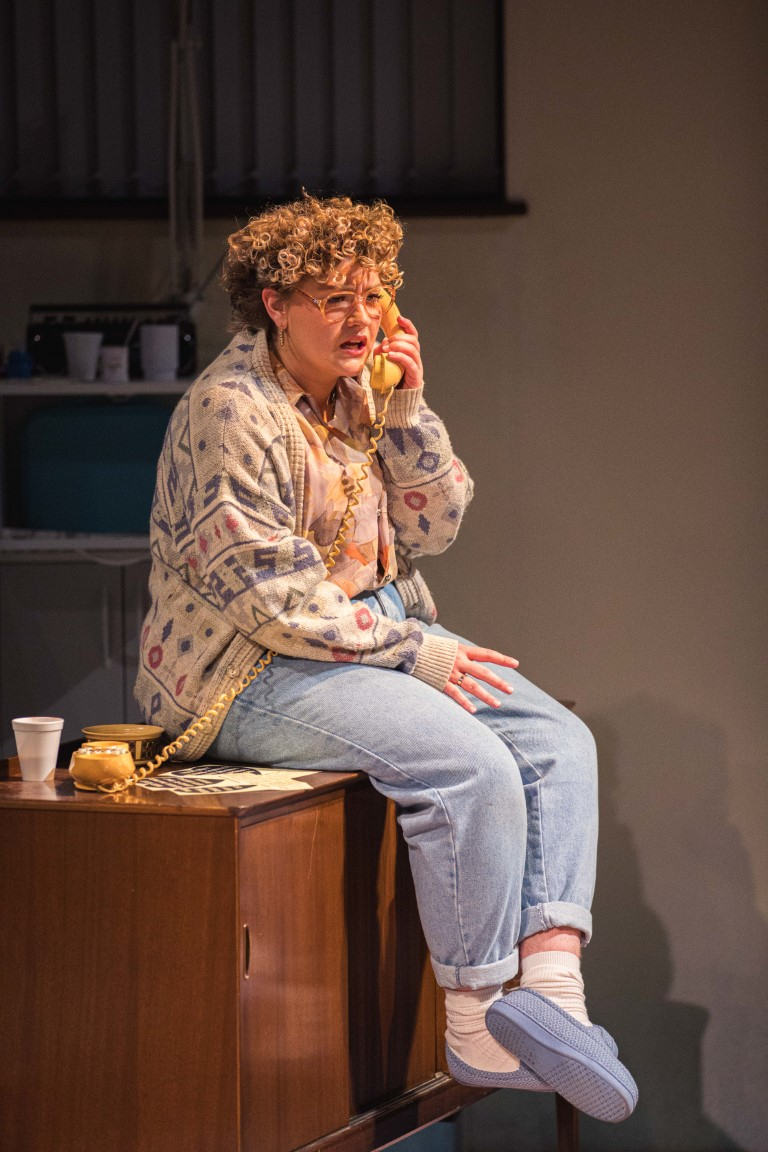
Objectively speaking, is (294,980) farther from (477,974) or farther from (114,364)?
(114,364)

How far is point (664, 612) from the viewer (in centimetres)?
370

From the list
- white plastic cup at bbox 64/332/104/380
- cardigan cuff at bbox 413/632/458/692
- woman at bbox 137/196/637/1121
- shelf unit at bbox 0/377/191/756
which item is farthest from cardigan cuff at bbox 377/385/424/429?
shelf unit at bbox 0/377/191/756

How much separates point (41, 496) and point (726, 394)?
1.73 m

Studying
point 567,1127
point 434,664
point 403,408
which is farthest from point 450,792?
point 567,1127

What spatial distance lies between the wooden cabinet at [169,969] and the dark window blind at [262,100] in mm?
2080

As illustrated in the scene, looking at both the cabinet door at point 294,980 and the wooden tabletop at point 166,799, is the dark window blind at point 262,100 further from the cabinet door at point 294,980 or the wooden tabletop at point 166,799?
the cabinet door at point 294,980

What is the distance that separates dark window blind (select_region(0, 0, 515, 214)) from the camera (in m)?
3.60

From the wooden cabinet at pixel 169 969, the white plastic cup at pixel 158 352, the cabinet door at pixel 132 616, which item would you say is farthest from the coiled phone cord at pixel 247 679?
the cabinet door at pixel 132 616

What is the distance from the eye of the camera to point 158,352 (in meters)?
3.30

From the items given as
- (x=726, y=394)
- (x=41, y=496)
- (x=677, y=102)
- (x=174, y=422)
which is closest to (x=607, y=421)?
(x=726, y=394)

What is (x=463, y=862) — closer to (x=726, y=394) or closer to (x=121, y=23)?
(x=726, y=394)

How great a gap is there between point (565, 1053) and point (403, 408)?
995 millimetres

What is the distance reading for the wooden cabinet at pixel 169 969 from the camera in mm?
1850

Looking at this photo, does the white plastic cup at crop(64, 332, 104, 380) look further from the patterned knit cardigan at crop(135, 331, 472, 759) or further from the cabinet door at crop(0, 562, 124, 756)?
the patterned knit cardigan at crop(135, 331, 472, 759)
